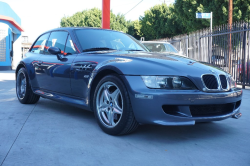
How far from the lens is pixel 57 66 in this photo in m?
4.55

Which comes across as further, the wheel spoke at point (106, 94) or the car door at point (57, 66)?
the car door at point (57, 66)

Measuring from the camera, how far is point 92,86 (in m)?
3.87

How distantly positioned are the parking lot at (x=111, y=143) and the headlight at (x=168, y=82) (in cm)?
63

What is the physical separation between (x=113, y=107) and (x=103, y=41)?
137cm

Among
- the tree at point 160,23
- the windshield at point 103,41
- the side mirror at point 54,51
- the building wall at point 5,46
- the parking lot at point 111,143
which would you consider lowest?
the parking lot at point 111,143

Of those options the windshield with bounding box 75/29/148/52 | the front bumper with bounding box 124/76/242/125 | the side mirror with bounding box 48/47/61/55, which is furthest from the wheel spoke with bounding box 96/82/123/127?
the side mirror with bounding box 48/47/61/55

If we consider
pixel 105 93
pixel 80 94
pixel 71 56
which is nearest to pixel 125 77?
pixel 105 93

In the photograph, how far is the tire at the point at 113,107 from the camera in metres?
3.32

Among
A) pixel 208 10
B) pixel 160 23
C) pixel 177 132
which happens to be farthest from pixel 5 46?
pixel 160 23

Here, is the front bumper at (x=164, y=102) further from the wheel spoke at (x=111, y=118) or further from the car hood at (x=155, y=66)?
the wheel spoke at (x=111, y=118)

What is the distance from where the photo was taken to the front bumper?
3098 millimetres

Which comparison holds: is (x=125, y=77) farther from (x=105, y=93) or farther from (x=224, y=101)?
Result: (x=224, y=101)

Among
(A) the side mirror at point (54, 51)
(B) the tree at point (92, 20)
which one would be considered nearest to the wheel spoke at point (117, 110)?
(A) the side mirror at point (54, 51)

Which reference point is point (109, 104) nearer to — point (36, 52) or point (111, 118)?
point (111, 118)
